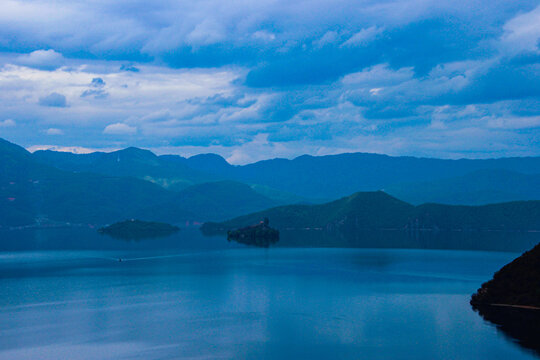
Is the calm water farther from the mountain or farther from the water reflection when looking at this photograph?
the mountain

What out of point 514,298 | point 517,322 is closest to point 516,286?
point 514,298

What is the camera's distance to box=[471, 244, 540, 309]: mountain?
91188 mm

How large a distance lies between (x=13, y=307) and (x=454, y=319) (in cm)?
6836

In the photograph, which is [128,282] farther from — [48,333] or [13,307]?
[48,333]

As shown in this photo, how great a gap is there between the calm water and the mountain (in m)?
4.19

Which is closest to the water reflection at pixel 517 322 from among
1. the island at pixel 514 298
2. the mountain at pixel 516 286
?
the island at pixel 514 298

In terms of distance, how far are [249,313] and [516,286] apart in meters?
41.5

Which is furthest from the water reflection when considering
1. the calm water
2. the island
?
the calm water

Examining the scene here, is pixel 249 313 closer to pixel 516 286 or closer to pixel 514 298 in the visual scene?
pixel 514 298

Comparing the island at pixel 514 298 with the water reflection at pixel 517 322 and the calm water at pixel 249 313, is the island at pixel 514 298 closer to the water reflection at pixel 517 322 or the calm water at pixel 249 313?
the water reflection at pixel 517 322

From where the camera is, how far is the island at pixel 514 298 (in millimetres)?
82438

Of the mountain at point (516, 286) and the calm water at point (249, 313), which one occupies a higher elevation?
the mountain at point (516, 286)

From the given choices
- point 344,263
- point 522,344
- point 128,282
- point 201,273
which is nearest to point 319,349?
point 522,344

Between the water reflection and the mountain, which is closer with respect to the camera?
the water reflection
